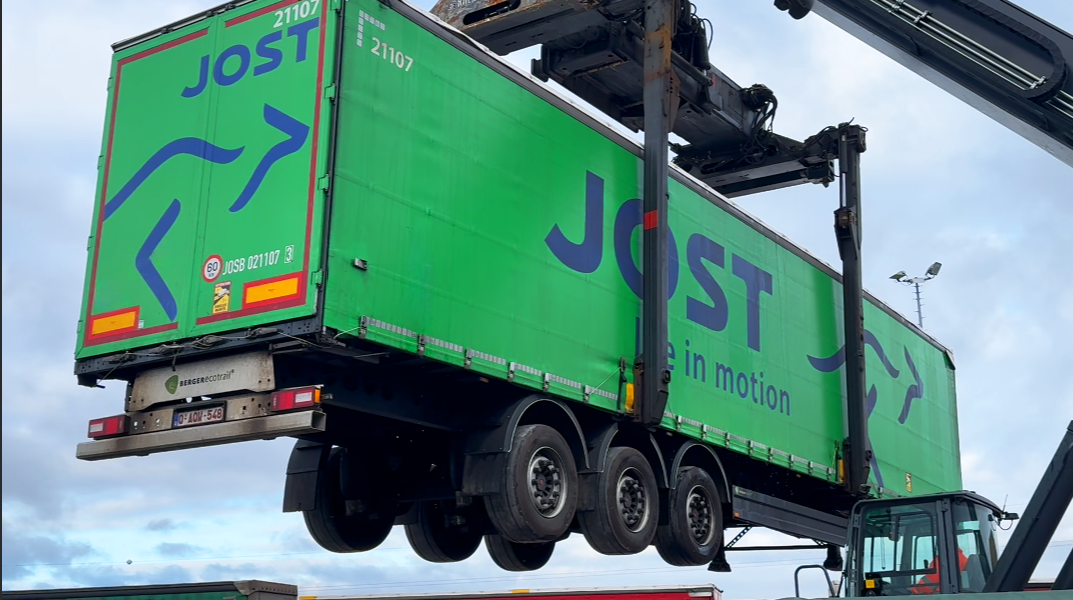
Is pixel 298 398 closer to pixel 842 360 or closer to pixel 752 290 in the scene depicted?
pixel 752 290

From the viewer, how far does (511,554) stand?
42.0 ft

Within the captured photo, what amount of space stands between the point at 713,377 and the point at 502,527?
3.81 m

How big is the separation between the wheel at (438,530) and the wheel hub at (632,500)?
1.99m

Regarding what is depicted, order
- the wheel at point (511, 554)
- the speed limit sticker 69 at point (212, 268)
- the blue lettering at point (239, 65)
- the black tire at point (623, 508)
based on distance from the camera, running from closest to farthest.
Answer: the speed limit sticker 69 at point (212, 268), the blue lettering at point (239, 65), the black tire at point (623, 508), the wheel at point (511, 554)

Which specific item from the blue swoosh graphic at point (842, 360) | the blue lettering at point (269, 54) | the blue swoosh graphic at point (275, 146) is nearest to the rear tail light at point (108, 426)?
the blue swoosh graphic at point (275, 146)

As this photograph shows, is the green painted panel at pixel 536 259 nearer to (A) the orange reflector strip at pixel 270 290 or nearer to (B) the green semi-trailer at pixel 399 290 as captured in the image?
(B) the green semi-trailer at pixel 399 290

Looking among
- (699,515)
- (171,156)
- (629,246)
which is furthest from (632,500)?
(171,156)

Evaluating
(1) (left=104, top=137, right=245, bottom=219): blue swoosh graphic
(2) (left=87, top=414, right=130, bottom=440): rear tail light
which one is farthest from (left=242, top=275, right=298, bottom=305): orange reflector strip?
(2) (left=87, top=414, right=130, bottom=440): rear tail light

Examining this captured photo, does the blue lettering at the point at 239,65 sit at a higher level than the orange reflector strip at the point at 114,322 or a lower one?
higher

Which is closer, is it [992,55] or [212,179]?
[212,179]

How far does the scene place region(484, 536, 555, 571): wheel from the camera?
42.0 feet

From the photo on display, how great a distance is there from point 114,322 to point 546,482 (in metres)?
3.95

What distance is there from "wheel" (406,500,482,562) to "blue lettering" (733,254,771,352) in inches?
155

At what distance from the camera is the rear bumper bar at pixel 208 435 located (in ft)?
28.0
